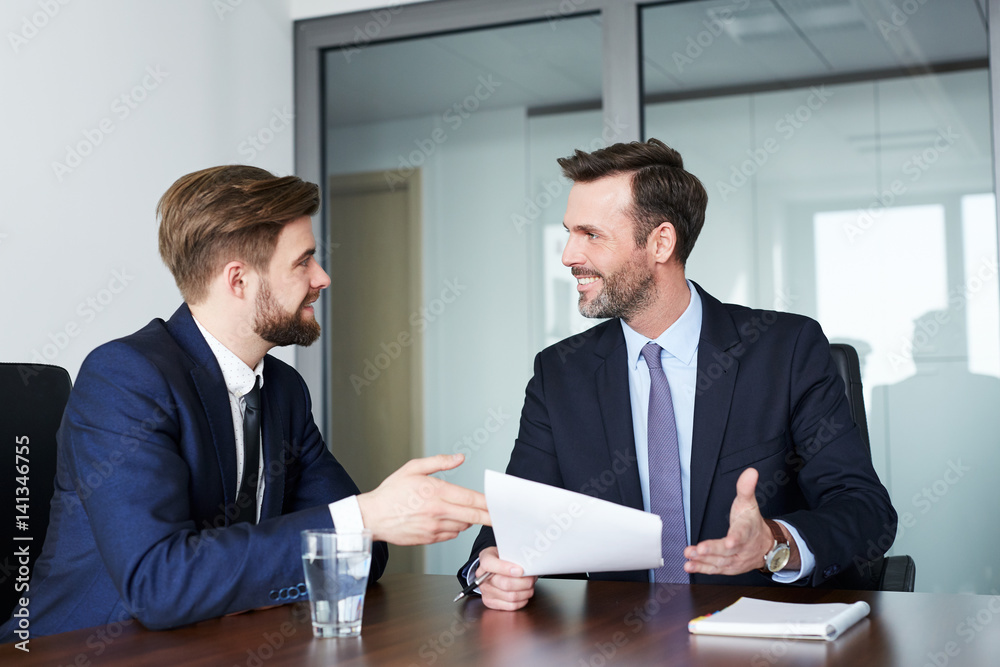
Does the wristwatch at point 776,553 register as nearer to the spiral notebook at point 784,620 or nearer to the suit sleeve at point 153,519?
the spiral notebook at point 784,620

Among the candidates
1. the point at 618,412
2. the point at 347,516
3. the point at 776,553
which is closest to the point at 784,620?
the point at 776,553

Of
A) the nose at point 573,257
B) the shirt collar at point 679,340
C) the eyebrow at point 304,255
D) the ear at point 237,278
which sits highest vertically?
the nose at point 573,257

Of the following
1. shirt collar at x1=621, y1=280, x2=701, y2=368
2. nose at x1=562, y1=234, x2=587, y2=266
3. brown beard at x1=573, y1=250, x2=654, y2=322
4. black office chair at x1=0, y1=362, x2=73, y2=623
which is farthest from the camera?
nose at x1=562, y1=234, x2=587, y2=266

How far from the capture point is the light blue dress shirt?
6.23 feet

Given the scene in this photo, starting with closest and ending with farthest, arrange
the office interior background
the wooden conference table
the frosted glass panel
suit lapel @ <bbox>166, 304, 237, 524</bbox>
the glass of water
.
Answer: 1. the wooden conference table
2. the glass of water
3. suit lapel @ <bbox>166, 304, 237, 524</bbox>
4. the office interior background
5. the frosted glass panel

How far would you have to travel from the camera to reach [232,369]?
1671mm

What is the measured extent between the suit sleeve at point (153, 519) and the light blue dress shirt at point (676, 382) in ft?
2.62

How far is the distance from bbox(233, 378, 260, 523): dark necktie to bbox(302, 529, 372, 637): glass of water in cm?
47

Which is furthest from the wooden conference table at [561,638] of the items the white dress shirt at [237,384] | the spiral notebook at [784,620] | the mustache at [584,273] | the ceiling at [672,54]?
the ceiling at [672,54]

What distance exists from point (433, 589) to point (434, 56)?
8.29ft

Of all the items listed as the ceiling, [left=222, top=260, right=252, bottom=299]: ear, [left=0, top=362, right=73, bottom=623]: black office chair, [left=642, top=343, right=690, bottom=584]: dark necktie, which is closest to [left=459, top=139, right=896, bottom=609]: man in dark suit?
[left=642, top=343, right=690, bottom=584]: dark necktie

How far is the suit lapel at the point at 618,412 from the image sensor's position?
1881 millimetres

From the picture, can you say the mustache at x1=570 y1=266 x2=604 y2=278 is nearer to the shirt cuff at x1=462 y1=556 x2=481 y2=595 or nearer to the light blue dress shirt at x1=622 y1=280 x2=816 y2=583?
the light blue dress shirt at x1=622 y1=280 x2=816 y2=583

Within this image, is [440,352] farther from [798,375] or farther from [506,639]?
[506,639]
